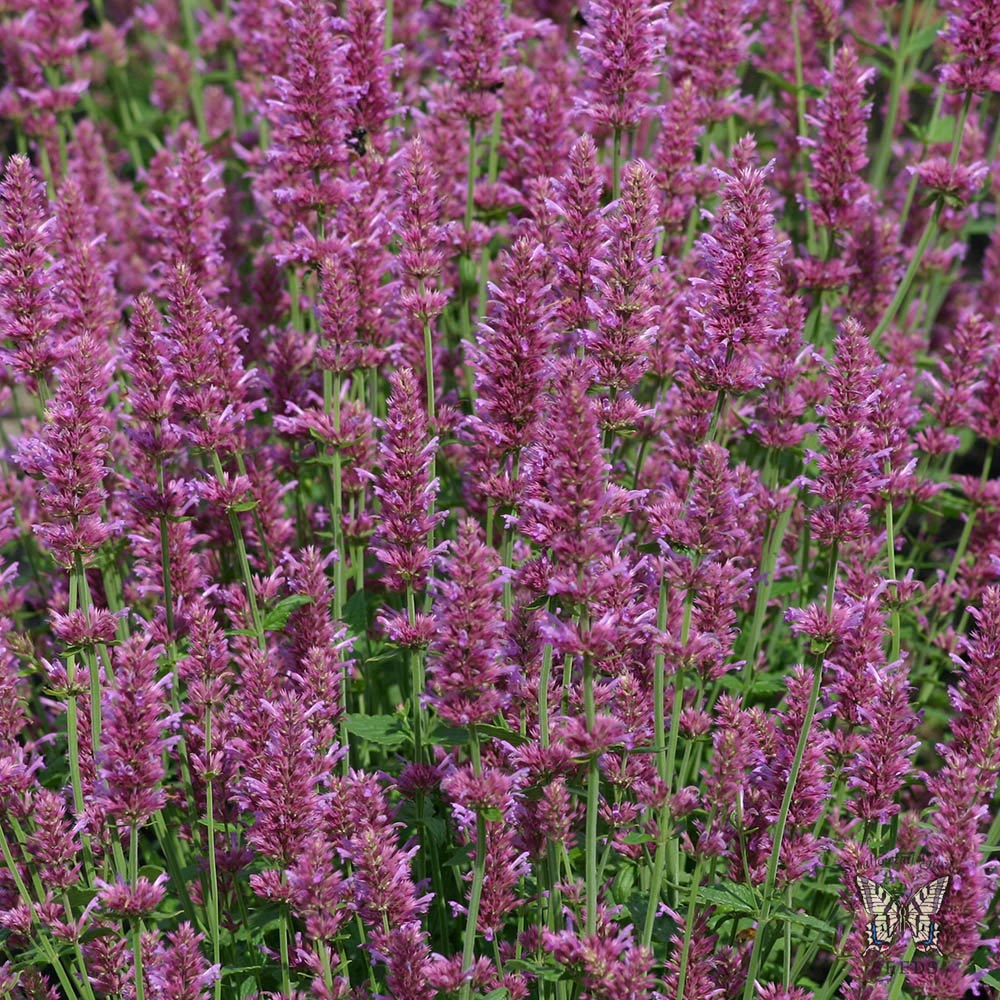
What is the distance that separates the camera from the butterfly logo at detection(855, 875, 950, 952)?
3463mm

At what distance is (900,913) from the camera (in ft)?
11.7

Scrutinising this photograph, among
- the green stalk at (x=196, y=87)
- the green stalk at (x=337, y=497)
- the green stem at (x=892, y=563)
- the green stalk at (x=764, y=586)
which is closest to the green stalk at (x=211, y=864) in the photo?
the green stalk at (x=337, y=497)

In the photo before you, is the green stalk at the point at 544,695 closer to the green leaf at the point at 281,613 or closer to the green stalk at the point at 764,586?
the green leaf at the point at 281,613

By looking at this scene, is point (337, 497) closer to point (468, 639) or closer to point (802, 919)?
point (468, 639)

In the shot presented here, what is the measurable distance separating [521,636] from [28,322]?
1882mm

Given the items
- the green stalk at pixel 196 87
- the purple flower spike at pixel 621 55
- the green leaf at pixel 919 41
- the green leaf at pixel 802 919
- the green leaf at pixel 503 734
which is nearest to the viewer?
the green leaf at pixel 503 734

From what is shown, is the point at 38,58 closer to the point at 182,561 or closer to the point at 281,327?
the point at 281,327

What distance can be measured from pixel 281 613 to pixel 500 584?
3.55ft

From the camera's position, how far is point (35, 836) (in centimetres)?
382

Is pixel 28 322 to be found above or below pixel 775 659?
above

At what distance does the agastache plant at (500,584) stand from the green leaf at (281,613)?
74 mm

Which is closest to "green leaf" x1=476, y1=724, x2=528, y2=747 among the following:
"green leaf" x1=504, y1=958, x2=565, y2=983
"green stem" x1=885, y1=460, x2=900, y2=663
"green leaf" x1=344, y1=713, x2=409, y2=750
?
"green leaf" x1=344, y1=713, x2=409, y2=750

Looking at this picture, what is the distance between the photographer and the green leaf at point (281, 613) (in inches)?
171

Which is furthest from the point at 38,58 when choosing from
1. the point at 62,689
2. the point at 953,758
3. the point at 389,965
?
the point at 953,758
